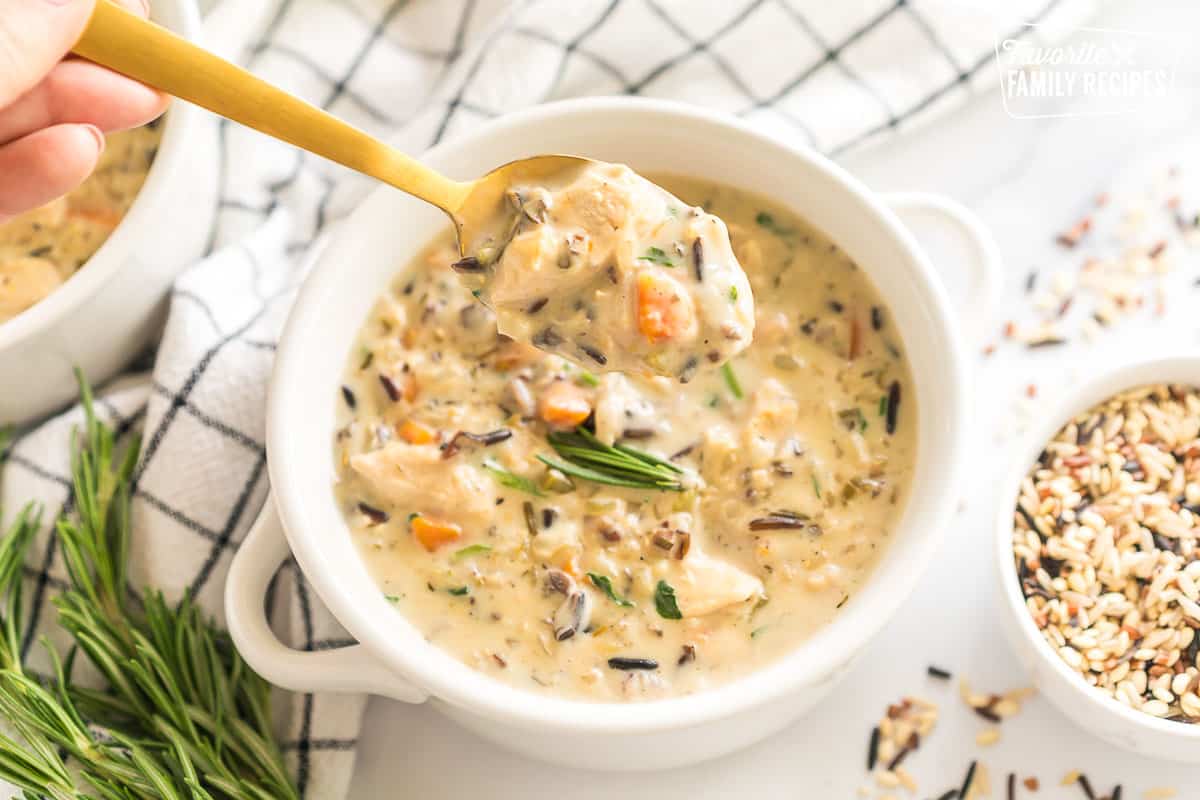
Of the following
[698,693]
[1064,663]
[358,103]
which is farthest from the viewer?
[358,103]

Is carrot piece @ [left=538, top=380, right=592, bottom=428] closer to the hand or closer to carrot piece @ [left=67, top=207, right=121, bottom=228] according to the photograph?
the hand

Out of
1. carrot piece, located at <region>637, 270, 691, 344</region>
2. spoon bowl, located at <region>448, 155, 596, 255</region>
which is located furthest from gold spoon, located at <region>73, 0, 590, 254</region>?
carrot piece, located at <region>637, 270, 691, 344</region>

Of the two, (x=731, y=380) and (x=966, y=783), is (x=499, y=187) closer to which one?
(x=731, y=380)

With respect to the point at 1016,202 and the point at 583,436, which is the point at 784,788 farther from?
the point at 1016,202

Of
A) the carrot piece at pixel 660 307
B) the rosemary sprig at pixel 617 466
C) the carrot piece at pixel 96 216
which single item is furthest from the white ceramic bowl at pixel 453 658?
the carrot piece at pixel 96 216

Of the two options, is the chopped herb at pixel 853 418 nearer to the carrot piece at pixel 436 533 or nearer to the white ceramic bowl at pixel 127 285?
the carrot piece at pixel 436 533

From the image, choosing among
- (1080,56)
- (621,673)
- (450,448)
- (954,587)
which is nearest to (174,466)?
(450,448)

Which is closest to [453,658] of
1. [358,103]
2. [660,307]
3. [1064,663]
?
[660,307]
